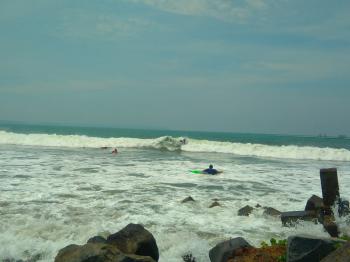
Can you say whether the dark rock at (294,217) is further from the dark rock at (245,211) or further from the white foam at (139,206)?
the dark rock at (245,211)

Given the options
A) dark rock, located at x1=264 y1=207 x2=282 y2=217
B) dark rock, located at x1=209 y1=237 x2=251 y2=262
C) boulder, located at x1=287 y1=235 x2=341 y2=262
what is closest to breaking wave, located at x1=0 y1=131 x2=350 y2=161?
dark rock, located at x1=264 y1=207 x2=282 y2=217

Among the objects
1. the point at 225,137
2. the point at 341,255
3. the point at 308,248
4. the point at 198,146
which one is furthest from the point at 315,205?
the point at 225,137

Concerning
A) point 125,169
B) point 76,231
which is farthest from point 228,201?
point 125,169

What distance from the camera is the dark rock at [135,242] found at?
19.1ft

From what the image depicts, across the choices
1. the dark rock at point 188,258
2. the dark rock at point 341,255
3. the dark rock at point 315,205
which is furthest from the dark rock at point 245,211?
the dark rock at point 341,255

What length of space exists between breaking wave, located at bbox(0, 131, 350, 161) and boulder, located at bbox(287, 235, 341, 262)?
29143mm

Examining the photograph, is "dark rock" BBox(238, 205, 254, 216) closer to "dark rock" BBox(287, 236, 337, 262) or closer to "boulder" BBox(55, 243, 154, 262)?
"dark rock" BBox(287, 236, 337, 262)

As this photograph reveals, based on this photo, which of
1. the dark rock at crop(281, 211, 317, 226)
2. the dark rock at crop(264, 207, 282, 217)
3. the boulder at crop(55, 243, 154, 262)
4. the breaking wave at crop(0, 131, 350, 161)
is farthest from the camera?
the breaking wave at crop(0, 131, 350, 161)

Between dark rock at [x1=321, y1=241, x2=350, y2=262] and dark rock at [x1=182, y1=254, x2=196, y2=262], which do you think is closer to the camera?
dark rock at [x1=321, y1=241, x2=350, y2=262]

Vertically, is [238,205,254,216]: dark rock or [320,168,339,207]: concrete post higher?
[320,168,339,207]: concrete post

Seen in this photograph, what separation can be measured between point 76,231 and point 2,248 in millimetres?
1520

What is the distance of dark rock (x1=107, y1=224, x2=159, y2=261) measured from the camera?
5.83 metres

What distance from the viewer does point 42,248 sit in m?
6.64

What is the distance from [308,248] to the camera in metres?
5.09
